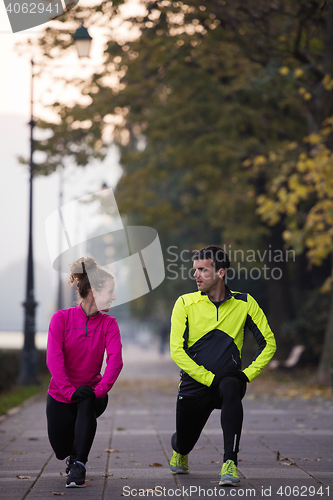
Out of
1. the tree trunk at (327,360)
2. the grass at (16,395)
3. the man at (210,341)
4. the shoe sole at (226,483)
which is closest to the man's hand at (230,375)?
the man at (210,341)

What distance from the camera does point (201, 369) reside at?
4.68 metres

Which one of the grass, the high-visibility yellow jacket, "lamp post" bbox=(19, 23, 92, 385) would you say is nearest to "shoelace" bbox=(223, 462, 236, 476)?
the high-visibility yellow jacket

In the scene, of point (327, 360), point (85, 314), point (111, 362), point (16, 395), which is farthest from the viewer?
point (327, 360)

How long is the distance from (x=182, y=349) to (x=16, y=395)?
952cm

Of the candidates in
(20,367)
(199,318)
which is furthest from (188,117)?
(199,318)

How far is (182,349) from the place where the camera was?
472cm

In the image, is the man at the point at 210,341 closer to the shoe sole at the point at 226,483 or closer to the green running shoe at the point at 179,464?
the green running shoe at the point at 179,464

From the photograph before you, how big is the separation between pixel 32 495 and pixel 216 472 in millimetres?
1586

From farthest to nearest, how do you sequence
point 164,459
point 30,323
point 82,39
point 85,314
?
point 30,323 → point 82,39 → point 164,459 → point 85,314

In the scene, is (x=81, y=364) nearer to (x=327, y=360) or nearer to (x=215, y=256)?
(x=215, y=256)

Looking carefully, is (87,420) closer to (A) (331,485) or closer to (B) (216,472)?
(B) (216,472)

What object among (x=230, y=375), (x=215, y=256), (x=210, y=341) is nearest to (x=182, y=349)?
(x=210, y=341)

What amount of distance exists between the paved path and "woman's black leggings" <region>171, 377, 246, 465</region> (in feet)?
0.96

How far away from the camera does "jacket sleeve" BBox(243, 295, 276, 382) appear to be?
4.68 metres
